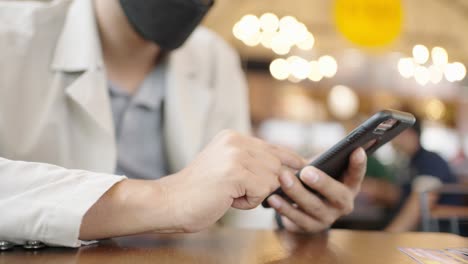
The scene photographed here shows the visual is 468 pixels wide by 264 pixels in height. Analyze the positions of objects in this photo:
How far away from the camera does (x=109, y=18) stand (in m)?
1.45

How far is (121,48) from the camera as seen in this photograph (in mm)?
1476

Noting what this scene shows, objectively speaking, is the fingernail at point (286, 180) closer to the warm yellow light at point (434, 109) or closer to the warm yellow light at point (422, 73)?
the warm yellow light at point (422, 73)

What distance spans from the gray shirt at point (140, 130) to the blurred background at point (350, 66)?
2391 mm

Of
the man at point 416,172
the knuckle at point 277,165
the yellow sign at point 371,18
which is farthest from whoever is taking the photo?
the man at point 416,172

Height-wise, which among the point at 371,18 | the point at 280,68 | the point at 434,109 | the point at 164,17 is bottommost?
the point at 434,109

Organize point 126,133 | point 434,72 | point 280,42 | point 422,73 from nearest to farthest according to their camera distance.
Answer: point 126,133, point 280,42, point 422,73, point 434,72

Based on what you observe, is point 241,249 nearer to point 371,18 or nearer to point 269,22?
point 371,18

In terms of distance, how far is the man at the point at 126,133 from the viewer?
810mm

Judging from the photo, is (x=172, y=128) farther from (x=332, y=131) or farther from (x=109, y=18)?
(x=332, y=131)

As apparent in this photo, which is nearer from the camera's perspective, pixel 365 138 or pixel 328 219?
pixel 365 138

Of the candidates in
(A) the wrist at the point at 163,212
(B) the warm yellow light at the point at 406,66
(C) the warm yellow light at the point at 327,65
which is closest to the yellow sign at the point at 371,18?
(A) the wrist at the point at 163,212

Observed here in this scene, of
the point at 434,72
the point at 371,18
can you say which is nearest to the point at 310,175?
the point at 371,18

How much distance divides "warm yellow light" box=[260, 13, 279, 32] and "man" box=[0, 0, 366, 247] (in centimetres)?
515

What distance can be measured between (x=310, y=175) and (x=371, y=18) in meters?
2.78
